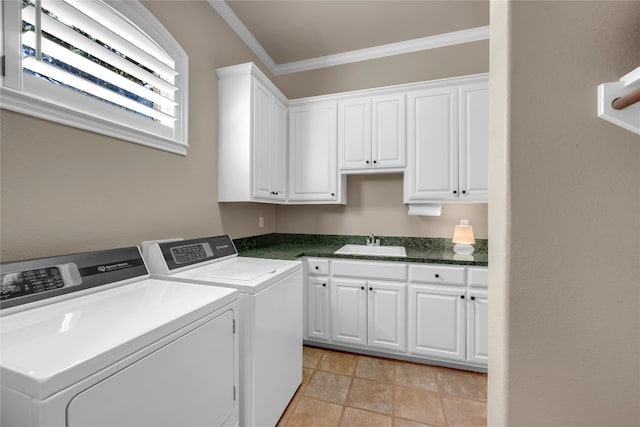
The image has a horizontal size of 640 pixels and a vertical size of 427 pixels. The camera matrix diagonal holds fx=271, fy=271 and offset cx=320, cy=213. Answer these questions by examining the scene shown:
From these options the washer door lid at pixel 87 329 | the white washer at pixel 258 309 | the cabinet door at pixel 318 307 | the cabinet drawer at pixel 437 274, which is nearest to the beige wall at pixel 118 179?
the white washer at pixel 258 309

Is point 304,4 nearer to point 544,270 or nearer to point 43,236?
point 43,236

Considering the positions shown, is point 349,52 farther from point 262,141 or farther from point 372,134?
point 262,141

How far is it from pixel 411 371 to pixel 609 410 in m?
1.69

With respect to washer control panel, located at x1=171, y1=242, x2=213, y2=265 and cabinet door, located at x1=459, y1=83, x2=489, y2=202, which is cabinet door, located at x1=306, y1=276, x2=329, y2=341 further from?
cabinet door, located at x1=459, y1=83, x2=489, y2=202

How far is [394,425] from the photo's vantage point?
5.13 ft

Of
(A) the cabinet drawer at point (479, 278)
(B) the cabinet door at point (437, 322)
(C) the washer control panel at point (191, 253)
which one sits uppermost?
(C) the washer control panel at point (191, 253)

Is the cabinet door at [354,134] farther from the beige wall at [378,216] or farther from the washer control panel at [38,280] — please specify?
the washer control panel at [38,280]

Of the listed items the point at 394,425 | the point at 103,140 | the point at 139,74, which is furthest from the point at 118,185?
the point at 394,425

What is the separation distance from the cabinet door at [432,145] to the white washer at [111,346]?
1.88 metres

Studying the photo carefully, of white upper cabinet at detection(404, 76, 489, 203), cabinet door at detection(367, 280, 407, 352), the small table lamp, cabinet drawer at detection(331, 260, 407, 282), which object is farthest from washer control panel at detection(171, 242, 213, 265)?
the small table lamp

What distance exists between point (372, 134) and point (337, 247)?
1.17m

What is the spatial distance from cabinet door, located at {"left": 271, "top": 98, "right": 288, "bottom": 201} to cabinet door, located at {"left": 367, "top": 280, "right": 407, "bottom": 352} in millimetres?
1199

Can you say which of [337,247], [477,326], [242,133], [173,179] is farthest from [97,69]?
[477,326]

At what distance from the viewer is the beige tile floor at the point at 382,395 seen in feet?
5.28
